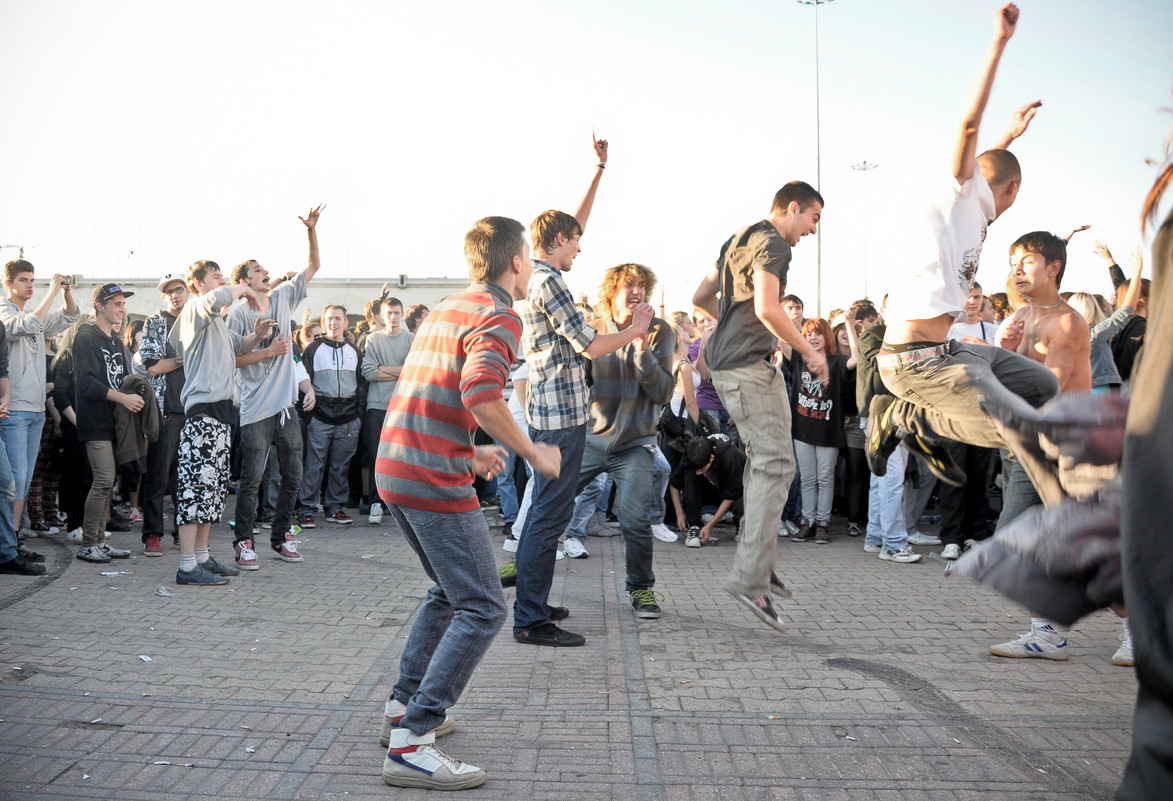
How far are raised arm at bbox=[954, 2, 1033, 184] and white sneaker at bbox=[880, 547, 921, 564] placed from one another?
15.9 ft

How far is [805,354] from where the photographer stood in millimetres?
4902

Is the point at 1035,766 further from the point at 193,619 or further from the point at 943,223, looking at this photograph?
the point at 193,619

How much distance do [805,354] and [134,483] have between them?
8.15 metres

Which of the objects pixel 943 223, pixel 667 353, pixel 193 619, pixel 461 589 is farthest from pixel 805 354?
pixel 193 619

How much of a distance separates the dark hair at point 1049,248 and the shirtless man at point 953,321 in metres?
0.49

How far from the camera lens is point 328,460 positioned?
1123 cm

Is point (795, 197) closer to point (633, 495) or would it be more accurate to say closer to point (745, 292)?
point (745, 292)

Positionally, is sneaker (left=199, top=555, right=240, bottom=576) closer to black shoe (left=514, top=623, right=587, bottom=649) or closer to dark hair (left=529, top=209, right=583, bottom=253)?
black shoe (left=514, top=623, right=587, bottom=649)

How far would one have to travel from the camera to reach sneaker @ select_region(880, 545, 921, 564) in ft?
27.9

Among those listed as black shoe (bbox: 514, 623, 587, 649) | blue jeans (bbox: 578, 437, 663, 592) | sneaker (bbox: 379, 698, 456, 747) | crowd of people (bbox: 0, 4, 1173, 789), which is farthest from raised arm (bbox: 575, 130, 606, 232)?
sneaker (bbox: 379, 698, 456, 747)

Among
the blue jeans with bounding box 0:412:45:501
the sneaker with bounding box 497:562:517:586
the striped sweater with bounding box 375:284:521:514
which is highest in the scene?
the striped sweater with bounding box 375:284:521:514

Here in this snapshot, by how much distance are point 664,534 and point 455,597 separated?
21.3 ft

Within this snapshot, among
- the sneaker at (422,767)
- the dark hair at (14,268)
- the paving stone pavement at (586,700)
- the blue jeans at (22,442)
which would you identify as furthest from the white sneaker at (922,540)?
the dark hair at (14,268)

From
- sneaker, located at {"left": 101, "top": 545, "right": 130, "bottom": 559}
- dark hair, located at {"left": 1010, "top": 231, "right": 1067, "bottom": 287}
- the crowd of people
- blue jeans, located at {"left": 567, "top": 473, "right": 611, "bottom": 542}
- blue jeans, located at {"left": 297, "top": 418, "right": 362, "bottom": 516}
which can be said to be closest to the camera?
the crowd of people
